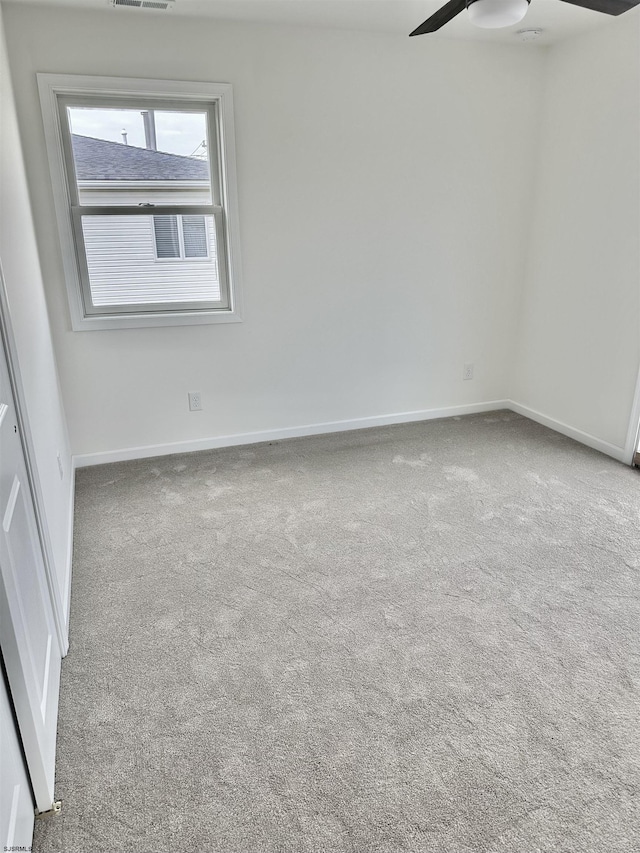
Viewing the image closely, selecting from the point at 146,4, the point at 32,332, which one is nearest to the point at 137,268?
the point at 32,332

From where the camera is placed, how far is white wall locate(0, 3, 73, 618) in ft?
6.85

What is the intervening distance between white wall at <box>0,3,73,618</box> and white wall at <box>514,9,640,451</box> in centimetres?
337

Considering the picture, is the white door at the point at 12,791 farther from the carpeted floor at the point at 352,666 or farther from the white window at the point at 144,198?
the white window at the point at 144,198

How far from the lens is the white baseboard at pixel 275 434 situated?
147 inches

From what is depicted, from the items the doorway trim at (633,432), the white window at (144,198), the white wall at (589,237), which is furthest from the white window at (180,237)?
the doorway trim at (633,432)

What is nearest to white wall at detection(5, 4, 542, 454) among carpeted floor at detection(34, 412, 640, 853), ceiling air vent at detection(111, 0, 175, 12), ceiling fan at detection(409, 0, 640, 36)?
ceiling air vent at detection(111, 0, 175, 12)

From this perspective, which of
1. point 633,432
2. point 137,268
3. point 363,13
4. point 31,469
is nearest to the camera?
point 31,469

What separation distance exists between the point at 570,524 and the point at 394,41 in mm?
3103

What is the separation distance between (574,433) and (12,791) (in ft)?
12.7

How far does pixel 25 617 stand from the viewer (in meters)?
1.54

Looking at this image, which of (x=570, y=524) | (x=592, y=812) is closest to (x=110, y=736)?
(x=592, y=812)

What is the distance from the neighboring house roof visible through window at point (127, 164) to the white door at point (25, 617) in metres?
2.05

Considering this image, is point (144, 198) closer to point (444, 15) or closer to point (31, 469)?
point (444, 15)

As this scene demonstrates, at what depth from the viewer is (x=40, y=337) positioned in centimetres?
272
